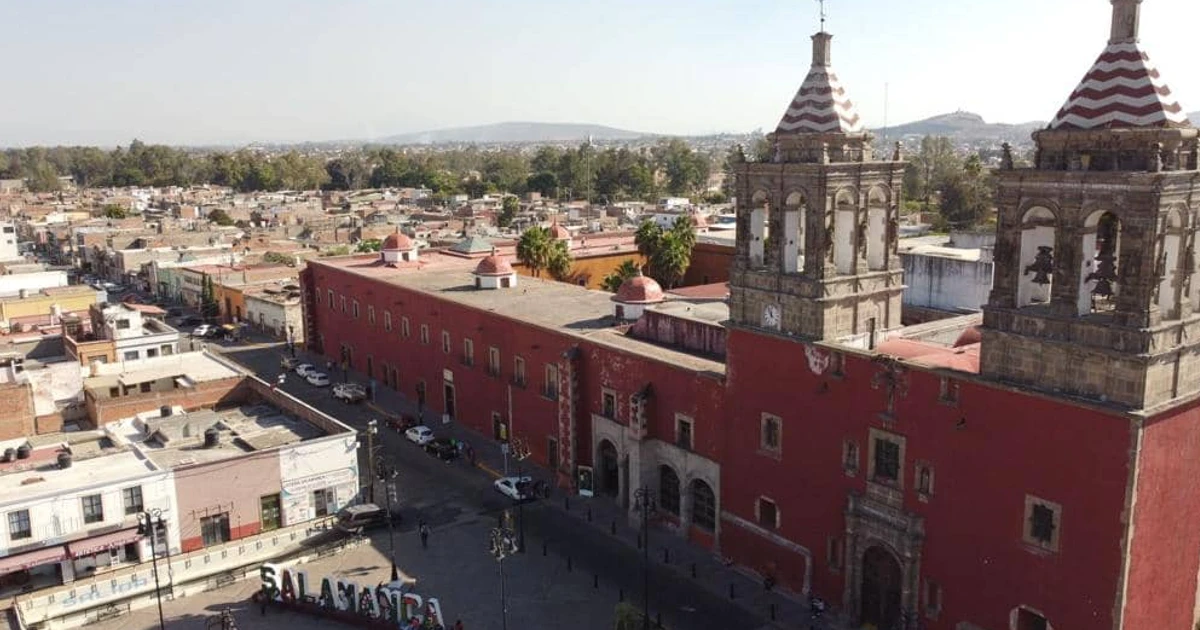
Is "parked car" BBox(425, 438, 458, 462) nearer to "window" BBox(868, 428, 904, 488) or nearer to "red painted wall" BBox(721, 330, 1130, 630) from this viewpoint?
"red painted wall" BBox(721, 330, 1130, 630)

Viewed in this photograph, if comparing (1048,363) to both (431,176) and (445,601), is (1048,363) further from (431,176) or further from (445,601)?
(431,176)

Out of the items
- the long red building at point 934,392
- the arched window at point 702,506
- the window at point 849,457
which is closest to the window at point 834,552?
the long red building at point 934,392

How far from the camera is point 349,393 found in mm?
54781

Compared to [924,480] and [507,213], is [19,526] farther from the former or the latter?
[507,213]

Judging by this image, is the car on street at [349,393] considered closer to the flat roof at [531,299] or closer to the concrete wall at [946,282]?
the flat roof at [531,299]

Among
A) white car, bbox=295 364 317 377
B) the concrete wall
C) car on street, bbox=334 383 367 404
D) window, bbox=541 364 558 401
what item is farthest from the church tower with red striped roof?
white car, bbox=295 364 317 377

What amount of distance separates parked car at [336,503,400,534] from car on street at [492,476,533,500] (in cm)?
459

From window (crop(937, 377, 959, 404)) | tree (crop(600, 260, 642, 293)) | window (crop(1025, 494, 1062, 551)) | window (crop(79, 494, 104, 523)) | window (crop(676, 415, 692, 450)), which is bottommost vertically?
window (crop(79, 494, 104, 523))

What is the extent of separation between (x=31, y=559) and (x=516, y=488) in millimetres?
17270

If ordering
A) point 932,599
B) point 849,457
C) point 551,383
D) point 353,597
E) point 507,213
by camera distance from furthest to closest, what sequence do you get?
point 507,213 < point 551,383 < point 353,597 < point 849,457 < point 932,599

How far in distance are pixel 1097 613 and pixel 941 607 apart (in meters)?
4.58

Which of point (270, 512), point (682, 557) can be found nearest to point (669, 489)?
point (682, 557)

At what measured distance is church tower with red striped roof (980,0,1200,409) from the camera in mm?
21812

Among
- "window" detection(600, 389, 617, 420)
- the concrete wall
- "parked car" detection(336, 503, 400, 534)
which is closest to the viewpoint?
"parked car" detection(336, 503, 400, 534)
